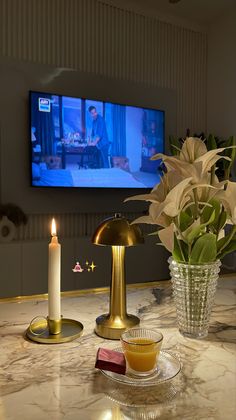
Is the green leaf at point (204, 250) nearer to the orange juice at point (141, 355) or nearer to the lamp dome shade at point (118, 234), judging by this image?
the lamp dome shade at point (118, 234)

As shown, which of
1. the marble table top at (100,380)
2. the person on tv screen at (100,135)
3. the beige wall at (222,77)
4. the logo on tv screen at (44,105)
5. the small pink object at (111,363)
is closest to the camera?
the marble table top at (100,380)

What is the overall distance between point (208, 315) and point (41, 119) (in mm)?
2562

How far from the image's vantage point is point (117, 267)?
35.6 inches

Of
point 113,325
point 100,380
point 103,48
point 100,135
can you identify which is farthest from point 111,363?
point 103,48

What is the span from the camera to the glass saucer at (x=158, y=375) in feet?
2.13

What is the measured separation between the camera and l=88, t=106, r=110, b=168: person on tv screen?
335 centimetres

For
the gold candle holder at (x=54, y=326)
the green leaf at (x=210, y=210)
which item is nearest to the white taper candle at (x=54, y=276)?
the gold candle holder at (x=54, y=326)

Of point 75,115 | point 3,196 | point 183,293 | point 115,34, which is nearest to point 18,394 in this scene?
point 183,293

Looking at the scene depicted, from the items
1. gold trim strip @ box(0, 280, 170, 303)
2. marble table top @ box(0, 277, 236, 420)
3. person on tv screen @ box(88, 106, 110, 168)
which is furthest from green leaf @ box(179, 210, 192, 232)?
person on tv screen @ box(88, 106, 110, 168)

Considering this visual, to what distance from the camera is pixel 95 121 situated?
336 cm

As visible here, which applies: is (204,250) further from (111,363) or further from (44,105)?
(44,105)

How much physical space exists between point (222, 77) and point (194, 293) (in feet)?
11.8

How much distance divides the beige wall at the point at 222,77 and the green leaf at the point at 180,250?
3258 millimetres

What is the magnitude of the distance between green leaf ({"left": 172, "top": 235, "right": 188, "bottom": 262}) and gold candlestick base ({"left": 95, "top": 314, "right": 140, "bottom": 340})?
0.58ft
